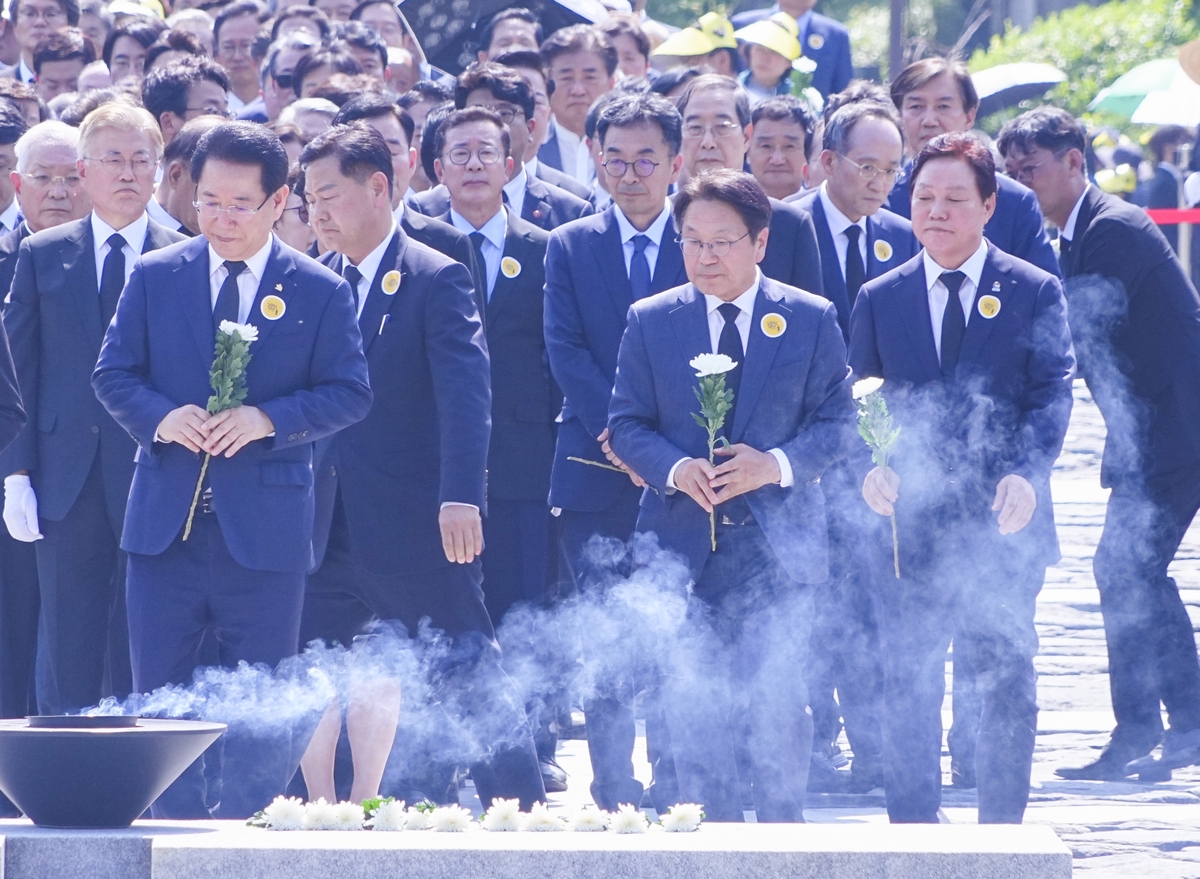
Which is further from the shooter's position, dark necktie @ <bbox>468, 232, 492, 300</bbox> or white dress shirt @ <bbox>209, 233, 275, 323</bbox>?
dark necktie @ <bbox>468, 232, 492, 300</bbox>

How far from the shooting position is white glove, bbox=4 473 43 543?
6203 millimetres

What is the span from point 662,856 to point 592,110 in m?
5.15

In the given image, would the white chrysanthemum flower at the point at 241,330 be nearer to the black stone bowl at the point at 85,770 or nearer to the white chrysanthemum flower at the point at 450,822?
the black stone bowl at the point at 85,770

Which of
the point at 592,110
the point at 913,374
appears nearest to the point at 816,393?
the point at 913,374

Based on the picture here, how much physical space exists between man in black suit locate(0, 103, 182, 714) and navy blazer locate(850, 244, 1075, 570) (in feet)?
8.21

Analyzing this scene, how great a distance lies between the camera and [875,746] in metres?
7.21

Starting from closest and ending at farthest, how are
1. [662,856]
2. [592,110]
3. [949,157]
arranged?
[662,856], [949,157], [592,110]

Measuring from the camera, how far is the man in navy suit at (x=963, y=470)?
6.05 metres

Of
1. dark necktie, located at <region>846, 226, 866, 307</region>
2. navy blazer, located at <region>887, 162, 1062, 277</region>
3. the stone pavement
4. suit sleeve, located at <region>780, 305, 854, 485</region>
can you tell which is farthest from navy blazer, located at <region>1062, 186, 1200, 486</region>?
suit sleeve, located at <region>780, 305, 854, 485</region>

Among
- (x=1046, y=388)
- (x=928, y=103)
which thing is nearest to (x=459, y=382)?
(x=1046, y=388)

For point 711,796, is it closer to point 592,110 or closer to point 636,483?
point 636,483

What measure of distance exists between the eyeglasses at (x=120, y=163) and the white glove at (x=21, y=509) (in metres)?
1.08

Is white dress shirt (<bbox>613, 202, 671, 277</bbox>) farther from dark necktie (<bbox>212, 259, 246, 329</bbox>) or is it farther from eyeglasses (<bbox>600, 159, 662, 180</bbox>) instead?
dark necktie (<bbox>212, 259, 246, 329</bbox>)

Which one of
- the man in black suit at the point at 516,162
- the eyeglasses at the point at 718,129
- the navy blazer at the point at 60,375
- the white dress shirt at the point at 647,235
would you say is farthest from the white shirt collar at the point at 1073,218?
the navy blazer at the point at 60,375
